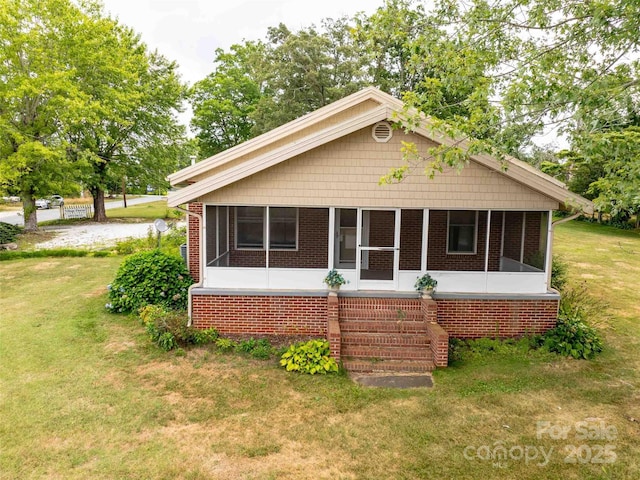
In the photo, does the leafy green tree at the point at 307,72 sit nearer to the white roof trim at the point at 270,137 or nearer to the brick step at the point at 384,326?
the white roof trim at the point at 270,137

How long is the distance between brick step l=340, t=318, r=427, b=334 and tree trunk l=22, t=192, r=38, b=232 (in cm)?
2264

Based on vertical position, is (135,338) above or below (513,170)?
below

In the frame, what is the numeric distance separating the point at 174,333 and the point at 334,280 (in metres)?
3.51

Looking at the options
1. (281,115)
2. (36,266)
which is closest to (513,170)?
(36,266)

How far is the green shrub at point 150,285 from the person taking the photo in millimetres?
10586

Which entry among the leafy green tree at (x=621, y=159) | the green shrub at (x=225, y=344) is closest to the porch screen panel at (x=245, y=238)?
the green shrub at (x=225, y=344)

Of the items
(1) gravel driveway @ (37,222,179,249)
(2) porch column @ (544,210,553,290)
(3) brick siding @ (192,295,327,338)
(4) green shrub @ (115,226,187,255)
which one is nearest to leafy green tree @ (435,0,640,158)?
(2) porch column @ (544,210,553,290)

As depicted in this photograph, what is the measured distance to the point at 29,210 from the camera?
23953mm

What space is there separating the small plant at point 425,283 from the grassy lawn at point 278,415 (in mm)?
1763

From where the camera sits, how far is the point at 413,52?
315 inches

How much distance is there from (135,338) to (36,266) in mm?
9988

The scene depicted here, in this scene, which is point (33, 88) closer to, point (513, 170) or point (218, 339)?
point (218, 339)

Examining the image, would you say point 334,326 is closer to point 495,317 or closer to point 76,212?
point 495,317

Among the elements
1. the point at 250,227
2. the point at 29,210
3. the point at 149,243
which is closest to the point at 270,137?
the point at 250,227
